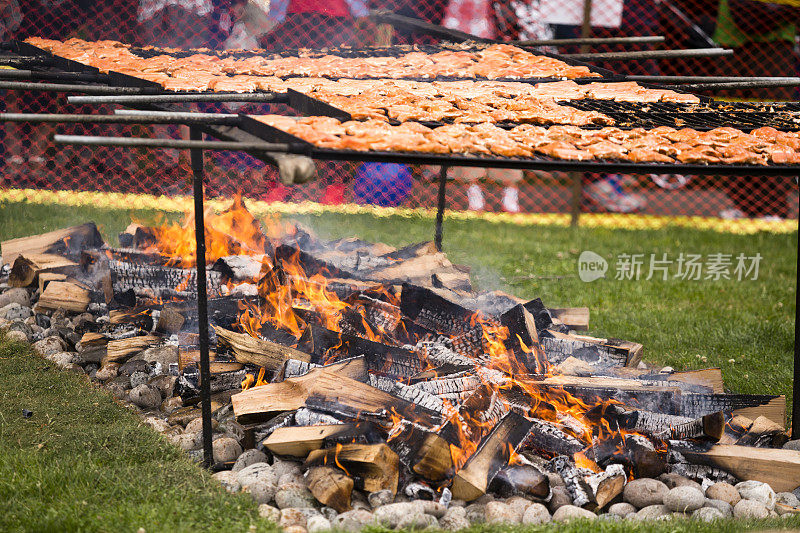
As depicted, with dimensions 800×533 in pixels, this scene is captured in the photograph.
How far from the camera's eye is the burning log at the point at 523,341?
3.92 metres

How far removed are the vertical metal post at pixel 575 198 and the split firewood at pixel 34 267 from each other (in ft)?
21.9

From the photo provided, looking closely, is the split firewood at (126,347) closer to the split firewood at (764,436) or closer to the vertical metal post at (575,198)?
the split firewood at (764,436)

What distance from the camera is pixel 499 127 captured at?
3.29 m

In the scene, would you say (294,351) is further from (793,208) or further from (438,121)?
(793,208)

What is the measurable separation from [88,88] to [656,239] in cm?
790

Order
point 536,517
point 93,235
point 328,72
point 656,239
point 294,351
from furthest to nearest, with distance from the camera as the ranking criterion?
point 656,239 < point 93,235 < point 328,72 < point 294,351 < point 536,517

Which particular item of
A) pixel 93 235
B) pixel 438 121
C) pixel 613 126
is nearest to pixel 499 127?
pixel 438 121

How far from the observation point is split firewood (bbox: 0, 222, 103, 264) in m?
5.63

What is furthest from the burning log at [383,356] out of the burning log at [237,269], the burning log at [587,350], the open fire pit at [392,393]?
the burning log at [237,269]

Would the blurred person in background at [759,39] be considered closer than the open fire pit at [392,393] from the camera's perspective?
No

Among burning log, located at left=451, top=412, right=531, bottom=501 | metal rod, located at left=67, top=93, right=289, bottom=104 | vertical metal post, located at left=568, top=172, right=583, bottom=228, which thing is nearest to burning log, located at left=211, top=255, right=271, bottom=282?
metal rod, located at left=67, top=93, right=289, bottom=104

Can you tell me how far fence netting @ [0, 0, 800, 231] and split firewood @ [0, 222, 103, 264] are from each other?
1834 mm

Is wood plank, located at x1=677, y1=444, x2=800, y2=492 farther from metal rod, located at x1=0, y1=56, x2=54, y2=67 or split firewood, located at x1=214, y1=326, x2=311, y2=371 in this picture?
metal rod, located at x1=0, y1=56, x2=54, y2=67

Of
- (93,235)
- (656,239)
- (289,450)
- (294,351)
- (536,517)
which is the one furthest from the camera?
(656,239)
